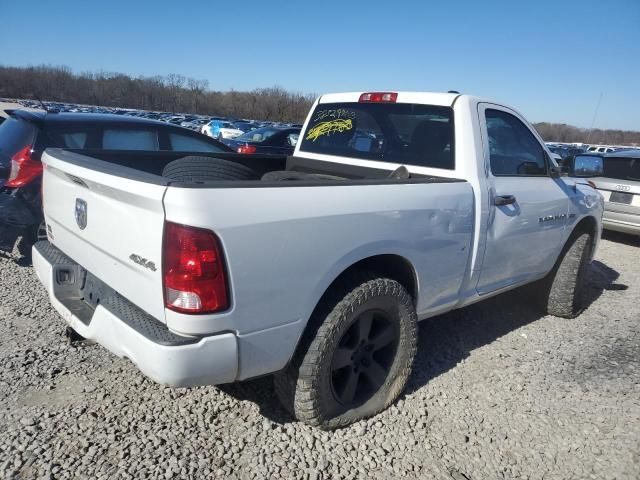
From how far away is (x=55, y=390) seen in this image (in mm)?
2695

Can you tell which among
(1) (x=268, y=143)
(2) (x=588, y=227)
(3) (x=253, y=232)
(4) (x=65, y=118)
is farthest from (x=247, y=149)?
(3) (x=253, y=232)

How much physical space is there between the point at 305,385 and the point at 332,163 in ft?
6.71

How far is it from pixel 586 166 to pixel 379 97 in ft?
6.43

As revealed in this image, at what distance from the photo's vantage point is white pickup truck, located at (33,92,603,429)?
6.13ft

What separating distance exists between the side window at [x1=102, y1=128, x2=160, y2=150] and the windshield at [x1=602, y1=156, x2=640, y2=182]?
740cm

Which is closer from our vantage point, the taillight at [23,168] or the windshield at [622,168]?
the taillight at [23,168]

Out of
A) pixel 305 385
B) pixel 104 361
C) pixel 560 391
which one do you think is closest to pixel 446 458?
pixel 305 385

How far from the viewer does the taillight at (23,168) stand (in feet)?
14.5

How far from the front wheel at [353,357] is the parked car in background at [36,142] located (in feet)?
10.9

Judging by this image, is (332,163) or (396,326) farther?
(332,163)

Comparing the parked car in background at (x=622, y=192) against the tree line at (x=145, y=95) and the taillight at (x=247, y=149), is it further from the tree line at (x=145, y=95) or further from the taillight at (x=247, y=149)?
the tree line at (x=145, y=95)

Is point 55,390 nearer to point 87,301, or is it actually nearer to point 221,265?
point 87,301

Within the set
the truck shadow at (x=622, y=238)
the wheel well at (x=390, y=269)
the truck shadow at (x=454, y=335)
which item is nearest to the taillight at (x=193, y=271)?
the wheel well at (x=390, y=269)

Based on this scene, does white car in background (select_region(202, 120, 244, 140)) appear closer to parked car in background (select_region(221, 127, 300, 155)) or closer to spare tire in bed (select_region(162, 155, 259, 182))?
parked car in background (select_region(221, 127, 300, 155))
